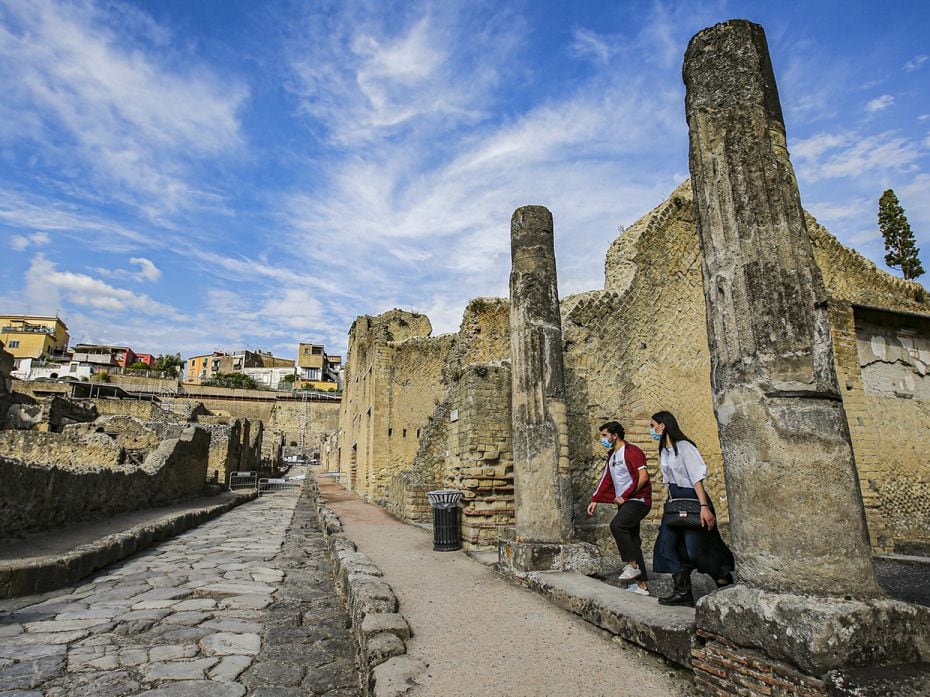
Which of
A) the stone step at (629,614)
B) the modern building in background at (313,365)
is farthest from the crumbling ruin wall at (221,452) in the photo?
the modern building in background at (313,365)

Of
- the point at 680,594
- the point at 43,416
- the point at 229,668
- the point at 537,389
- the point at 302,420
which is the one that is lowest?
the point at 229,668

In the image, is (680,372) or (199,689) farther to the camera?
(680,372)

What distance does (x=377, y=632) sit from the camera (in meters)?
3.59

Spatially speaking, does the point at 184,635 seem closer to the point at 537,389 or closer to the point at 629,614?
the point at 629,614

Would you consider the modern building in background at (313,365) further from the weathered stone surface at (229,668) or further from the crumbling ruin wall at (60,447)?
the weathered stone surface at (229,668)

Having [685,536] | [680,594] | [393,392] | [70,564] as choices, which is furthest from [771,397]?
[393,392]

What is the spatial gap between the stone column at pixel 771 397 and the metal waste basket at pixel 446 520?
519 cm

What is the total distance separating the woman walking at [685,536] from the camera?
12.2ft

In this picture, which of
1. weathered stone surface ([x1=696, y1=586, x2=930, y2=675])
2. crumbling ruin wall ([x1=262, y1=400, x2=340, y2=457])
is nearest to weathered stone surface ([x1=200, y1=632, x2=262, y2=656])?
weathered stone surface ([x1=696, y1=586, x2=930, y2=675])

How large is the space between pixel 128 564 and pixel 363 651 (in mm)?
4871

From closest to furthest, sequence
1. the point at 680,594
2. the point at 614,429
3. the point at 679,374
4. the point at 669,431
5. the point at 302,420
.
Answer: the point at 680,594 < the point at 669,431 < the point at 614,429 < the point at 679,374 < the point at 302,420

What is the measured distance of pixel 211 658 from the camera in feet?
12.0

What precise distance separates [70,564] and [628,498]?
18.2 ft

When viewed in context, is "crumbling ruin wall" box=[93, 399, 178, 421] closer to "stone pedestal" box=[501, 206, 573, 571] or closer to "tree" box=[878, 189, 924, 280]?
"stone pedestal" box=[501, 206, 573, 571]
